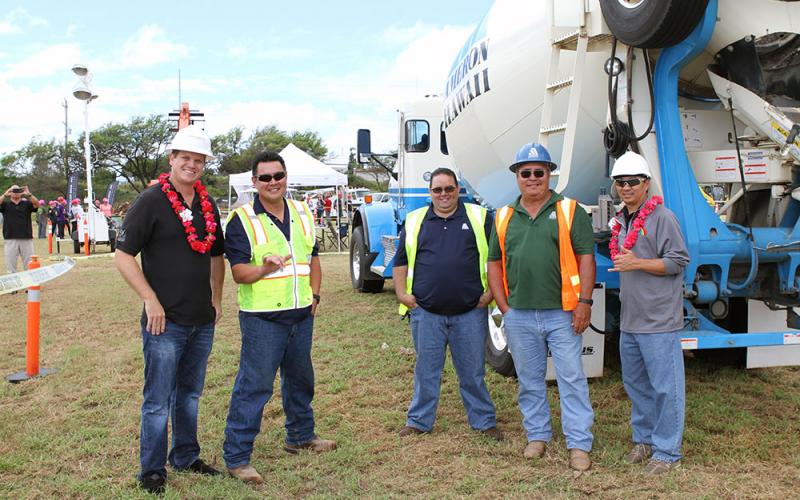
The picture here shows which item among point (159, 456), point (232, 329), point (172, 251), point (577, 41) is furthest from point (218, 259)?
point (232, 329)

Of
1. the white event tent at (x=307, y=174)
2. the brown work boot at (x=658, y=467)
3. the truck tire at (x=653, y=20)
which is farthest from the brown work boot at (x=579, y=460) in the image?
the white event tent at (x=307, y=174)

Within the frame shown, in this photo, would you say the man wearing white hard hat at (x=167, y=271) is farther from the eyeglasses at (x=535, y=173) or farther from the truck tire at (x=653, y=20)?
the truck tire at (x=653, y=20)

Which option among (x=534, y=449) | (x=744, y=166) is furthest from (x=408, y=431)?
(x=744, y=166)

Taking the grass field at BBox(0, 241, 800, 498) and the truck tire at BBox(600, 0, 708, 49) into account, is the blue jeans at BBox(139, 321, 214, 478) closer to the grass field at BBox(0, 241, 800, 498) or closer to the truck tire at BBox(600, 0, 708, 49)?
the grass field at BBox(0, 241, 800, 498)

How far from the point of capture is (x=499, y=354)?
5965mm

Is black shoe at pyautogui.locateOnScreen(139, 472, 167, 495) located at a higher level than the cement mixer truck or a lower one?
lower

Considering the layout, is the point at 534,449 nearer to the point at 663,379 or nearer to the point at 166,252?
the point at 663,379

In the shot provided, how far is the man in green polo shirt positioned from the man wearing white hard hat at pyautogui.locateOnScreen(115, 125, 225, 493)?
5.83ft

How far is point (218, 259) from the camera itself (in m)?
4.00

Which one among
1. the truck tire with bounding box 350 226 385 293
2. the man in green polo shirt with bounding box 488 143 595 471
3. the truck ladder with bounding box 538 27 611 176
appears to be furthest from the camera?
the truck tire with bounding box 350 226 385 293

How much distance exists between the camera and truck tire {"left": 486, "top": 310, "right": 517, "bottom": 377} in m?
5.80

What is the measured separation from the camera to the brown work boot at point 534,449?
13.7 feet

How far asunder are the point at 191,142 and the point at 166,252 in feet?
1.95

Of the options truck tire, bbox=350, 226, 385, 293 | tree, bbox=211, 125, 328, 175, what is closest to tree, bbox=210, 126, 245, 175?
tree, bbox=211, 125, 328, 175
